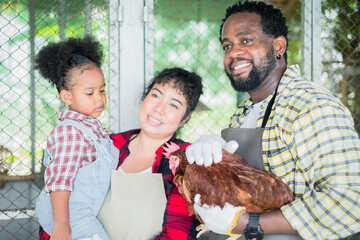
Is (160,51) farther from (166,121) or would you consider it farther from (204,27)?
(166,121)

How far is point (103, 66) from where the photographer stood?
282cm

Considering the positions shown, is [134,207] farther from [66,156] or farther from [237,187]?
[237,187]

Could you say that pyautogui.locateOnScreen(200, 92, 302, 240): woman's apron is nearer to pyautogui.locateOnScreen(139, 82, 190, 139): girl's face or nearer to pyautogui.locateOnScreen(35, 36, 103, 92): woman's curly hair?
pyautogui.locateOnScreen(139, 82, 190, 139): girl's face

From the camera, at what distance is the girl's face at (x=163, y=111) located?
5.59ft

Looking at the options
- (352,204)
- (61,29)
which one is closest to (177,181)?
(352,204)

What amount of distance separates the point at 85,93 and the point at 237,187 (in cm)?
102

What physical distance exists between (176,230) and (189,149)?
0.47m

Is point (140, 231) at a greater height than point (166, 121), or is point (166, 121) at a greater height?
point (166, 121)

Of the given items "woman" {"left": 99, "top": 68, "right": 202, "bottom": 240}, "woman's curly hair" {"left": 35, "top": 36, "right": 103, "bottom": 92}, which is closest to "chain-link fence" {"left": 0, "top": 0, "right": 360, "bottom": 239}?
"woman's curly hair" {"left": 35, "top": 36, "right": 103, "bottom": 92}

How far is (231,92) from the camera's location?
4.49 metres

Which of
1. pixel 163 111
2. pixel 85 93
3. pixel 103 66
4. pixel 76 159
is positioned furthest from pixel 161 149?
pixel 103 66

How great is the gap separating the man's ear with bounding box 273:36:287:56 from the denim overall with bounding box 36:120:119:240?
38.9 inches

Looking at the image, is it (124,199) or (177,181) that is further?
(124,199)

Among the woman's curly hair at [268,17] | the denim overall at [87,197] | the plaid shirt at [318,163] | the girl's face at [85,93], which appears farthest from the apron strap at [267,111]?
the girl's face at [85,93]
